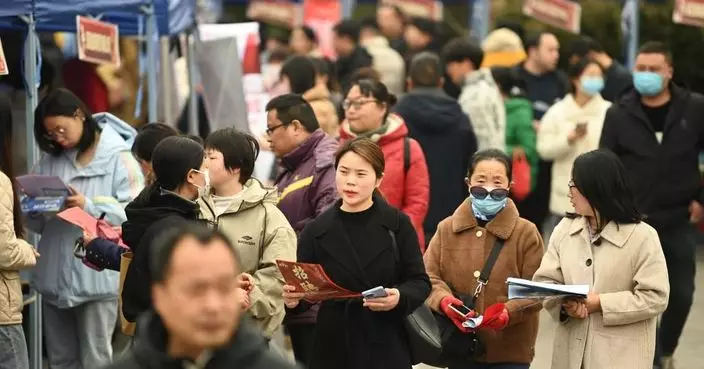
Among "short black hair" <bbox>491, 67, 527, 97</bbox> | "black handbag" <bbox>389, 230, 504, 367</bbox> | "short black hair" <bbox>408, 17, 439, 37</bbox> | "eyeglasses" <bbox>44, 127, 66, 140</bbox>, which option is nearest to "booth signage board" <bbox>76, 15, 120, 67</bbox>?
"eyeglasses" <bbox>44, 127, 66, 140</bbox>

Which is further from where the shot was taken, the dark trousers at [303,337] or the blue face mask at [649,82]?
the blue face mask at [649,82]

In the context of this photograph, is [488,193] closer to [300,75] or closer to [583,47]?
[300,75]

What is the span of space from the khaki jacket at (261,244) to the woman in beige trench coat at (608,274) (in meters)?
1.27

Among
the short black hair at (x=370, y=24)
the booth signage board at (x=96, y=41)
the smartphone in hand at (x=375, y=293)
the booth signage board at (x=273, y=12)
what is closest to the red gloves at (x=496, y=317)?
the smartphone in hand at (x=375, y=293)

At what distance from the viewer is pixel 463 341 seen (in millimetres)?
6691

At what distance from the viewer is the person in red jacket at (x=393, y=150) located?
353 inches

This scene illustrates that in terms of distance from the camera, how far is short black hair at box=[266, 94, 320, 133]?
800 cm

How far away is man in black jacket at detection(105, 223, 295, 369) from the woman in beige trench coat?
291 cm

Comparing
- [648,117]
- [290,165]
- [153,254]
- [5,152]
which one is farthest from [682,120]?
[153,254]

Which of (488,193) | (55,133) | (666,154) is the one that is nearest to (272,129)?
(55,133)

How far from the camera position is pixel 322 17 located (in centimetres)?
1948

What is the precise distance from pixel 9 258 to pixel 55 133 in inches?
53.0

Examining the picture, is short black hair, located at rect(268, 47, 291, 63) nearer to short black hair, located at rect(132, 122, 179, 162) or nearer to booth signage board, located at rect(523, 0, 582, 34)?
booth signage board, located at rect(523, 0, 582, 34)

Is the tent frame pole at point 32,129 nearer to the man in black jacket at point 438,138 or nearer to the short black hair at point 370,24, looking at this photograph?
the man in black jacket at point 438,138
